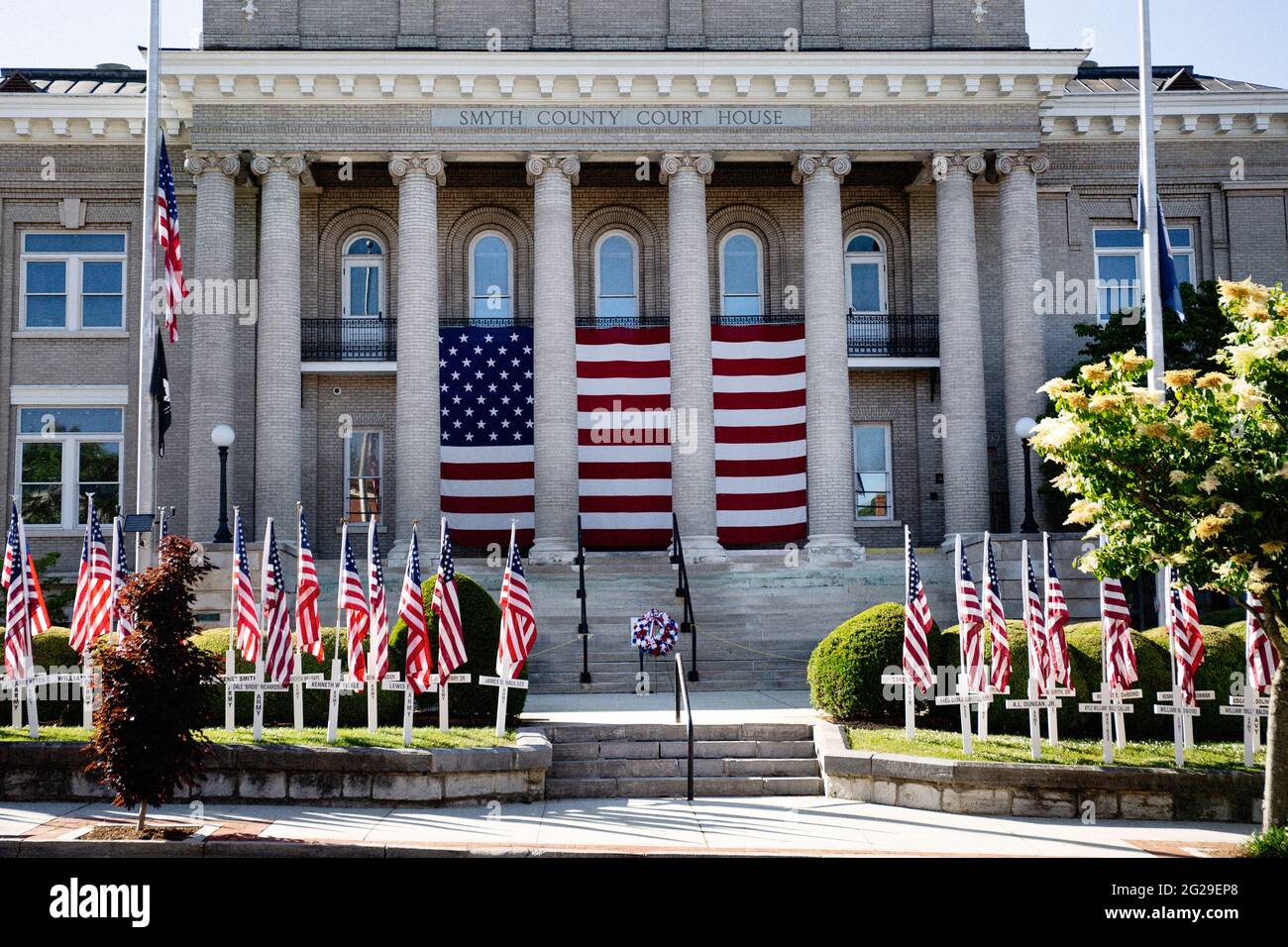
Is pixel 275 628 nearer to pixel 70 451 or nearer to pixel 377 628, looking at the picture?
pixel 377 628

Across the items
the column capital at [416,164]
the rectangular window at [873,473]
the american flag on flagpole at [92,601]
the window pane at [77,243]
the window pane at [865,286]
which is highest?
the column capital at [416,164]

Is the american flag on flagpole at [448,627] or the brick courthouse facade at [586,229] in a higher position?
the brick courthouse facade at [586,229]

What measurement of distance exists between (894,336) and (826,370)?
3.56 m

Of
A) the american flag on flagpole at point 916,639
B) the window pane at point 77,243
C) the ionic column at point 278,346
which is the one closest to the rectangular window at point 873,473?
the ionic column at point 278,346

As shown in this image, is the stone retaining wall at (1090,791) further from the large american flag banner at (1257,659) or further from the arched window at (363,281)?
the arched window at (363,281)

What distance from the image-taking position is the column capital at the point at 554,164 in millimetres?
27703

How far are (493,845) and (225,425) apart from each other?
15.4 metres

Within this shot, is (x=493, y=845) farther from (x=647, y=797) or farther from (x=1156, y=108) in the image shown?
(x=1156, y=108)

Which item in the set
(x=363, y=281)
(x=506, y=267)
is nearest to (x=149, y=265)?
(x=363, y=281)

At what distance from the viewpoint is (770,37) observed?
95.4ft

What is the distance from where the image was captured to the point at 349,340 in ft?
98.4

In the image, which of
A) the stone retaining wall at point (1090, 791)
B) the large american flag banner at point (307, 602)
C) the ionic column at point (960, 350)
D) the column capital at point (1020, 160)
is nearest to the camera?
the stone retaining wall at point (1090, 791)

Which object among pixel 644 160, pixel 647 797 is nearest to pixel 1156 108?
pixel 644 160
